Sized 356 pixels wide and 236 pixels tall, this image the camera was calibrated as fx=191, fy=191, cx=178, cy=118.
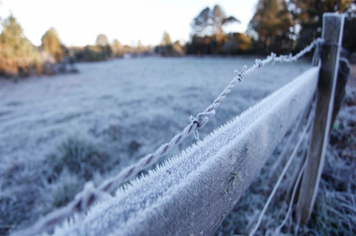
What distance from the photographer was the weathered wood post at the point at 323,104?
1.27 m

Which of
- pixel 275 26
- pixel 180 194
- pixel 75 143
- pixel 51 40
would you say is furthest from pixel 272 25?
pixel 51 40

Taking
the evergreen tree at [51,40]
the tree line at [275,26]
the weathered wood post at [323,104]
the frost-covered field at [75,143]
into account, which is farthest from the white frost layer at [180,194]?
the evergreen tree at [51,40]

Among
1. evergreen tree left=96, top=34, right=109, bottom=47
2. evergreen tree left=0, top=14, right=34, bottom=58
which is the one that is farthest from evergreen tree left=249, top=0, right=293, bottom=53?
evergreen tree left=96, top=34, right=109, bottom=47

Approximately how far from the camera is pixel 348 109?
3.39 m

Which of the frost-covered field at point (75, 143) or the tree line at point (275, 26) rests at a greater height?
the tree line at point (275, 26)

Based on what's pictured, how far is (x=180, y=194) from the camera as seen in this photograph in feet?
0.94

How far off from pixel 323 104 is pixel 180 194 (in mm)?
1563

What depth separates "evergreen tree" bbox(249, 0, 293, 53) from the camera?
12828 mm

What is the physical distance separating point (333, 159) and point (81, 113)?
4.71 m

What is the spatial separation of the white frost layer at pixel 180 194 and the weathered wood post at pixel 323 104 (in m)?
1.21

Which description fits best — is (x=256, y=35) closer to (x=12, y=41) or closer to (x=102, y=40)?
(x=12, y=41)

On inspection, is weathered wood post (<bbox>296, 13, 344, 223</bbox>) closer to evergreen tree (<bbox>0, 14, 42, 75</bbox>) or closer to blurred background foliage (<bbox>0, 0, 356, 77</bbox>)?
blurred background foliage (<bbox>0, 0, 356, 77</bbox>)

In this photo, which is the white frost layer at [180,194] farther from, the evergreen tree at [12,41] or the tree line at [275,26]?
the evergreen tree at [12,41]

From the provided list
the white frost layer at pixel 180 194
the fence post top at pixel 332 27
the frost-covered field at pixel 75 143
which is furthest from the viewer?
the frost-covered field at pixel 75 143
